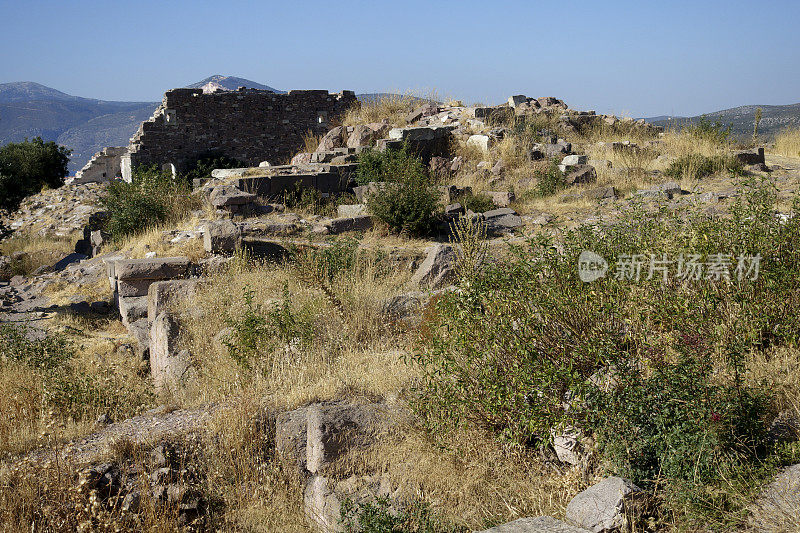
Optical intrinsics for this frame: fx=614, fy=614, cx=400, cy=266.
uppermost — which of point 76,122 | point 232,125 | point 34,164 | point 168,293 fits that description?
point 76,122

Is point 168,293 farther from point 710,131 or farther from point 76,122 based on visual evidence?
point 76,122

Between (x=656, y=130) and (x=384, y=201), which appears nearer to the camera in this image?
(x=384, y=201)

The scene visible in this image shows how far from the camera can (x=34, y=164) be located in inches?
1135

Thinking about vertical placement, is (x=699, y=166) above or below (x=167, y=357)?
above

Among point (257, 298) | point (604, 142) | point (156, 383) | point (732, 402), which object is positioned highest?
point (604, 142)

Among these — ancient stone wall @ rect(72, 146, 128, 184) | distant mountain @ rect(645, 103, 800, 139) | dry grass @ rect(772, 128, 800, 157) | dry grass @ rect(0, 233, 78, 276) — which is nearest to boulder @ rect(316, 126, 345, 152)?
dry grass @ rect(0, 233, 78, 276)

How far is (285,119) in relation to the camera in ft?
74.4

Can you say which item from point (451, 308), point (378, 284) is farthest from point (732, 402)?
point (378, 284)

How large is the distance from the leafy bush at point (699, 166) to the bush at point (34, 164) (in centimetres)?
2521

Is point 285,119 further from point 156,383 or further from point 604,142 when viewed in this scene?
point 156,383

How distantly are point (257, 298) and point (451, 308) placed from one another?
12.4 ft

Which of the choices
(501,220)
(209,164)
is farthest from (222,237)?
(209,164)

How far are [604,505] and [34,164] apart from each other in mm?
32168

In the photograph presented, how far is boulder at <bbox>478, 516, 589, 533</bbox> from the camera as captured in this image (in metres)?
2.92
